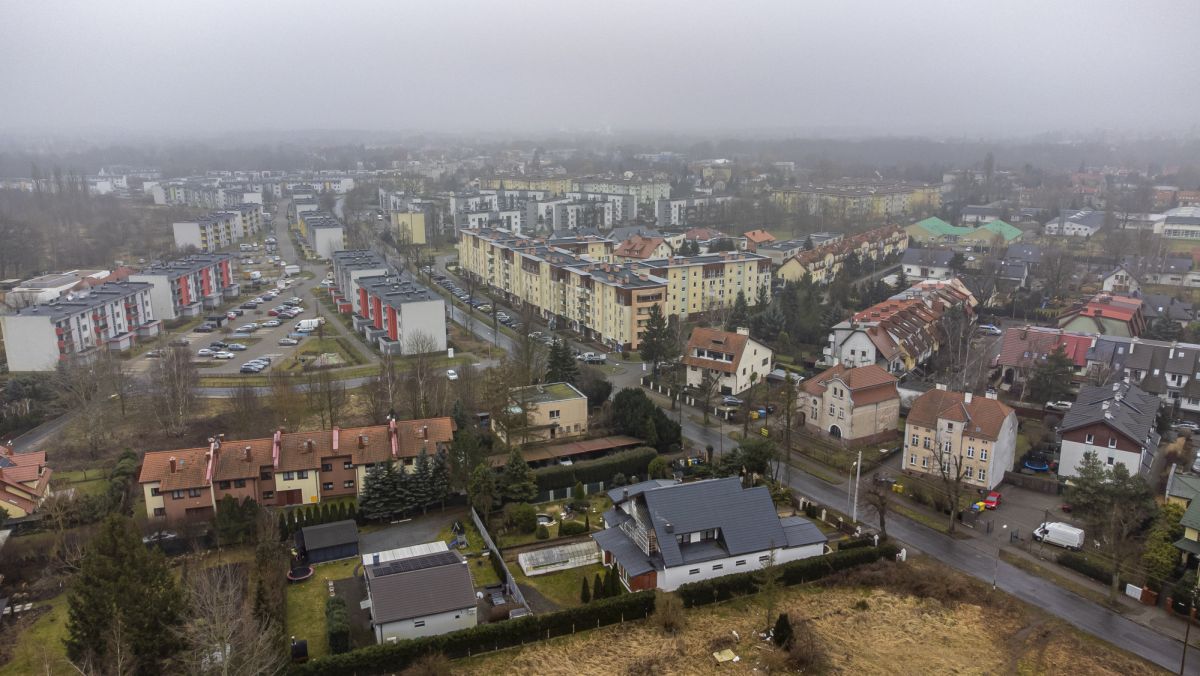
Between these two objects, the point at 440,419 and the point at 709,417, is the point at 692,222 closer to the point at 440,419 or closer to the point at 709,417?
the point at 709,417

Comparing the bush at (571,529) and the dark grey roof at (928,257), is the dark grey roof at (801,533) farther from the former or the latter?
the dark grey roof at (928,257)

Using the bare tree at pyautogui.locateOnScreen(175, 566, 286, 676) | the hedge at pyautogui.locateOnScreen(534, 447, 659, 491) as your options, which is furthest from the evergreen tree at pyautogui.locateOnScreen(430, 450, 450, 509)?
the bare tree at pyautogui.locateOnScreen(175, 566, 286, 676)

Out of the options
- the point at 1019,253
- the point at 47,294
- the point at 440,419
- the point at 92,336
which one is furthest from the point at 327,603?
the point at 1019,253

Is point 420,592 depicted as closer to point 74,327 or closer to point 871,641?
point 871,641

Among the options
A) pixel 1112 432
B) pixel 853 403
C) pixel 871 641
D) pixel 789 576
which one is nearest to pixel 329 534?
pixel 789 576

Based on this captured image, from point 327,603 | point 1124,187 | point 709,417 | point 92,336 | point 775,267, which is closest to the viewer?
point 327,603

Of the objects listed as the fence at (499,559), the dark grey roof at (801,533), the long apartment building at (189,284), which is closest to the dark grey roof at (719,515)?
the dark grey roof at (801,533)
